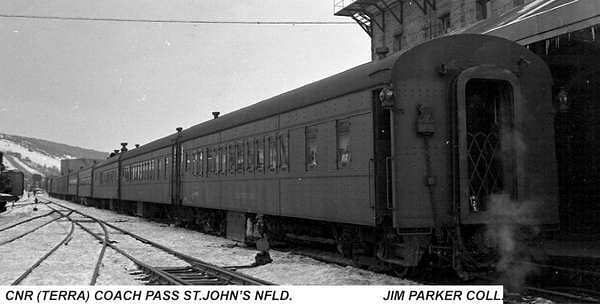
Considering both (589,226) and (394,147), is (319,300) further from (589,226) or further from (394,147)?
(589,226)

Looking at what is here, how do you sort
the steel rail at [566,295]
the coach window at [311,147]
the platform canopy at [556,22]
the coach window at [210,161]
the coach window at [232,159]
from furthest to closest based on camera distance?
the coach window at [210,161]
the coach window at [232,159]
the coach window at [311,147]
the platform canopy at [556,22]
the steel rail at [566,295]

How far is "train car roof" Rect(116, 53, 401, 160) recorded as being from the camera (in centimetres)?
788

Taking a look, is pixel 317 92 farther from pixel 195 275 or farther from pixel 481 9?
pixel 481 9

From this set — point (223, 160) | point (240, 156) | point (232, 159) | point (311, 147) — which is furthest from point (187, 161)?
point (311, 147)

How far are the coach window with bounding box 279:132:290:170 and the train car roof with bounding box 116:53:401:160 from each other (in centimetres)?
48

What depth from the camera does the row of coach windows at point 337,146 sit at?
28.7 feet

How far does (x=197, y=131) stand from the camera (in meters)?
17.6

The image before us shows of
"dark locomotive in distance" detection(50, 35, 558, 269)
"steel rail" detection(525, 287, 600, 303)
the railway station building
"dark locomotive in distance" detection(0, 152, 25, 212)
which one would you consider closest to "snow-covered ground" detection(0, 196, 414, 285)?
"dark locomotive in distance" detection(50, 35, 558, 269)

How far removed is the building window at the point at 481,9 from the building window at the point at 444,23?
1896 mm

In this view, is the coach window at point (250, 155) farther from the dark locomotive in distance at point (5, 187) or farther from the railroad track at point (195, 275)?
the dark locomotive in distance at point (5, 187)

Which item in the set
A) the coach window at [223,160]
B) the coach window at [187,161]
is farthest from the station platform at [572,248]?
the coach window at [187,161]

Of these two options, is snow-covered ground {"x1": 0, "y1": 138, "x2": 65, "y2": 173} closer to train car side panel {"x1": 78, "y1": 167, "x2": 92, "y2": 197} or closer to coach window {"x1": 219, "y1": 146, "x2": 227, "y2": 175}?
train car side panel {"x1": 78, "y1": 167, "x2": 92, "y2": 197}

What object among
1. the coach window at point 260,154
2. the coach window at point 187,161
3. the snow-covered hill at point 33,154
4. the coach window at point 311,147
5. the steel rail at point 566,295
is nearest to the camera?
the steel rail at point 566,295

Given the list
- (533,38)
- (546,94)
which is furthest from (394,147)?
(533,38)
